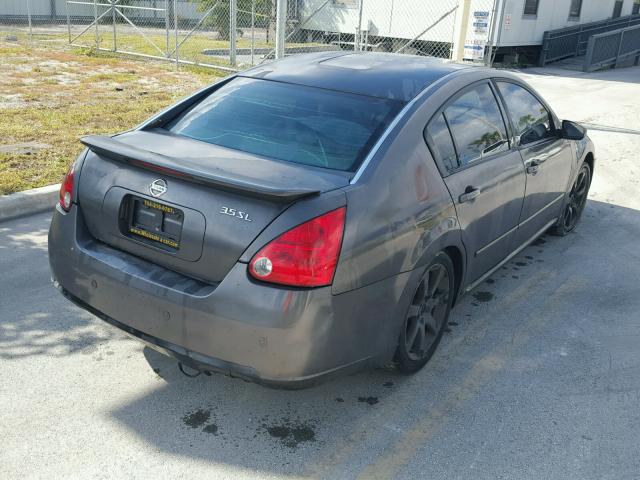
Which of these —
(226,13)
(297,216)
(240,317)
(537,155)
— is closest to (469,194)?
(537,155)

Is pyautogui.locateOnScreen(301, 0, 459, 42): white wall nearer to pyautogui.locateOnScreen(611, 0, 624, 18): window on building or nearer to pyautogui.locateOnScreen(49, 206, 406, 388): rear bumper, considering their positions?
pyautogui.locateOnScreen(611, 0, 624, 18): window on building

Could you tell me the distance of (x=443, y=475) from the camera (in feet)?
10.00

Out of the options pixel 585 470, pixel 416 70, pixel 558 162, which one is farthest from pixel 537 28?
pixel 585 470

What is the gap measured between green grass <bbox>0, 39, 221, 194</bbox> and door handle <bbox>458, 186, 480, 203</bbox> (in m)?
4.42

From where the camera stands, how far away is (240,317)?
9.46 ft

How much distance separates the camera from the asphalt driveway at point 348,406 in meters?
3.07

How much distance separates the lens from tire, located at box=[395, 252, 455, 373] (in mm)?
3615

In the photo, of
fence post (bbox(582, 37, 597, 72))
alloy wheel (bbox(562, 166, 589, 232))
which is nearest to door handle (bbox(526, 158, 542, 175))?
alloy wheel (bbox(562, 166, 589, 232))

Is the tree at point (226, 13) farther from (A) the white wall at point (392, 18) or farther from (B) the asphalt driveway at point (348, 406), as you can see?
(B) the asphalt driveway at point (348, 406)

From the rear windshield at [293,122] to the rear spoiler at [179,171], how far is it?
484 mm

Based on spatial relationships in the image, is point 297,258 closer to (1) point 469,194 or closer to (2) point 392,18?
(1) point 469,194

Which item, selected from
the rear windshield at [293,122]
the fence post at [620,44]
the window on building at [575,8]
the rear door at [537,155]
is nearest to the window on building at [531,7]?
the window on building at [575,8]

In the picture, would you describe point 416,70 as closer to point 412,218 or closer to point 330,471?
point 412,218

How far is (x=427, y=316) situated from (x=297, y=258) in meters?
1.25
